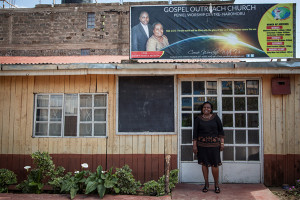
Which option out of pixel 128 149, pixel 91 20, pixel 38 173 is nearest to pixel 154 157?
pixel 128 149

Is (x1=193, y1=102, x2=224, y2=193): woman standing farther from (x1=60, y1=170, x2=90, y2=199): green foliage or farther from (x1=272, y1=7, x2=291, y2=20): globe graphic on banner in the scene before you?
(x1=272, y1=7, x2=291, y2=20): globe graphic on banner

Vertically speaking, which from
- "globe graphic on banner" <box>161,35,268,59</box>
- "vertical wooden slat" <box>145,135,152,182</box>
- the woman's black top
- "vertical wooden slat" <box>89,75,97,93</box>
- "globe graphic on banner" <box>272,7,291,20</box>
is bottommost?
"vertical wooden slat" <box>145,135,152,182</box>

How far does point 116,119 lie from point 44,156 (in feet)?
5.90

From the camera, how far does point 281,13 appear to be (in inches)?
259

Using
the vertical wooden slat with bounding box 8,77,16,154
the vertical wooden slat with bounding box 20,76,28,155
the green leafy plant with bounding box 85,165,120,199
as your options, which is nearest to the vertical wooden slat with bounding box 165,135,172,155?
the green leafy plant with bounding box 85,165,120,199

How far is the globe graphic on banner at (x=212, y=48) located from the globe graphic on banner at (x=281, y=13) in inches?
37.2

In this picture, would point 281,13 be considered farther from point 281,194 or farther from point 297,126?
point 281,194

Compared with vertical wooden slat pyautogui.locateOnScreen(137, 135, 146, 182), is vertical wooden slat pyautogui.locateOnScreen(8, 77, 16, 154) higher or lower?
higher

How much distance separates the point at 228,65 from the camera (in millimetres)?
5973

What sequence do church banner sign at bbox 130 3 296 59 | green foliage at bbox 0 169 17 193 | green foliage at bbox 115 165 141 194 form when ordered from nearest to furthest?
green foliage at bbox 115 165 141 194
green foliage at bbox 0 169 17 193
church banner sign at bbox 130 3 296 59

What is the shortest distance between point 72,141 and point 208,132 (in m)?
3.27

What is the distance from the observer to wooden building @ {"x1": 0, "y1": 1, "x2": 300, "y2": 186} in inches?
247

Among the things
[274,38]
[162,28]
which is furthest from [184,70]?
[274,38]

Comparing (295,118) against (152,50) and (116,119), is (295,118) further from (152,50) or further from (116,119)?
(116,119)
